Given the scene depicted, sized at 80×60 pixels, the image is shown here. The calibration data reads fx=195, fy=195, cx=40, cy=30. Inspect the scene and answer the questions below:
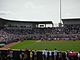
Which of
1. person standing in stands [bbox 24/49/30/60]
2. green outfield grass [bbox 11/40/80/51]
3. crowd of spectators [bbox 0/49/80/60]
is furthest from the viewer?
green outfield grass [bbox 11/40/80/51]

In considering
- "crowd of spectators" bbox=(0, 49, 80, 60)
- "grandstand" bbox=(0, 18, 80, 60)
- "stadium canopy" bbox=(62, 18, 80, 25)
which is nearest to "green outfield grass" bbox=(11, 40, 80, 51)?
"grandstand" bbox=(0, 18, 80, 60)

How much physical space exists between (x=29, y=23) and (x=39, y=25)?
430cm

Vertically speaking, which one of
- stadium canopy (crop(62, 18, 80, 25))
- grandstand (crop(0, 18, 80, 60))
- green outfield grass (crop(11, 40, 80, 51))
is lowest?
green outfield grass (crop(11, 40, 80, 51))

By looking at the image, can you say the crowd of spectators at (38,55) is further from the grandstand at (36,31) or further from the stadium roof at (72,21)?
the stadium roof at (72,21)

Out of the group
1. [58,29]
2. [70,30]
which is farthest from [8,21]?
[70,30]

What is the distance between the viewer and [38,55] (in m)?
15.3

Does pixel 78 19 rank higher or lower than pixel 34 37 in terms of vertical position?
higher

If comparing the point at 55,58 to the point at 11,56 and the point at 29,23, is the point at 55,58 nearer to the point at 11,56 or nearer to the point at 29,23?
the point at 11,56

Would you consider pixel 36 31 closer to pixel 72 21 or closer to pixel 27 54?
pixel 72 21

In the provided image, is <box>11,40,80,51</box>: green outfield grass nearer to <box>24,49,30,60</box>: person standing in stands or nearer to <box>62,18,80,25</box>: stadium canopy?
<box>24,49,30,60</box>: person standing in stands

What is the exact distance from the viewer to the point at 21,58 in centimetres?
1570

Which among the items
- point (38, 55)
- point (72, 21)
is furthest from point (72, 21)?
point (38, 55)

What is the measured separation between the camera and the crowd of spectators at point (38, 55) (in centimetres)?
1480

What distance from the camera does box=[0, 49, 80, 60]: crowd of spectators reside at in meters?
14.8
